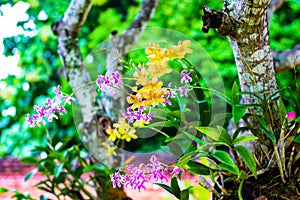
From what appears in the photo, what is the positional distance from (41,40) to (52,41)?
66 millimetres

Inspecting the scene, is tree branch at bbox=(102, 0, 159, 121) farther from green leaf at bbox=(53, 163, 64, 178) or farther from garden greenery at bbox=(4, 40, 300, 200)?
garden greenery at bbox=(4, 40, 300, 200)

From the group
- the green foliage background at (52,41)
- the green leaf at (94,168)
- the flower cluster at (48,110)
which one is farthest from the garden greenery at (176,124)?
the green foliage background at (52,41)

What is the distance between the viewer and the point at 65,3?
9.07 feet

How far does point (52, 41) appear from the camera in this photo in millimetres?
2805

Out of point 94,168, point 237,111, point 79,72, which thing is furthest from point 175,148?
point 79,72

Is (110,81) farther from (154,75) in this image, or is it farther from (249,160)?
(249,160)

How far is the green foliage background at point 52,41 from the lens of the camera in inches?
104

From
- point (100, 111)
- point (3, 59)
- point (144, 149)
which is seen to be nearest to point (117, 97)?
point (100, 111)

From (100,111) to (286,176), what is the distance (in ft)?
2.14

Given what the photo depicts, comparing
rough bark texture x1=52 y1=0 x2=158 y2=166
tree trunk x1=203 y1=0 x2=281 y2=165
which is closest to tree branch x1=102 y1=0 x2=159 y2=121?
rough bark texture x1=52 y1=0 x2=158 y2=166

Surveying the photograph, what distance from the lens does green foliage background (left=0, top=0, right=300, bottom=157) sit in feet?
8.63

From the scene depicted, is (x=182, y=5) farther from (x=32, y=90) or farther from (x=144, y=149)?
(x=32, y=90)

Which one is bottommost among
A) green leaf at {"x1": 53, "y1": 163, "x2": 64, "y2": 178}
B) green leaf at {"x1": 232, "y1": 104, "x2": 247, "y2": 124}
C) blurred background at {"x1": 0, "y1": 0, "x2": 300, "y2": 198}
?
green leaf at {"x1": 53, "y1": 163, "x2": 64, "y2": 178}

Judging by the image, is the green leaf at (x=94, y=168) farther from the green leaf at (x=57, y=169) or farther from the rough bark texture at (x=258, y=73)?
the rough bark texture at (x=258, y=73)
